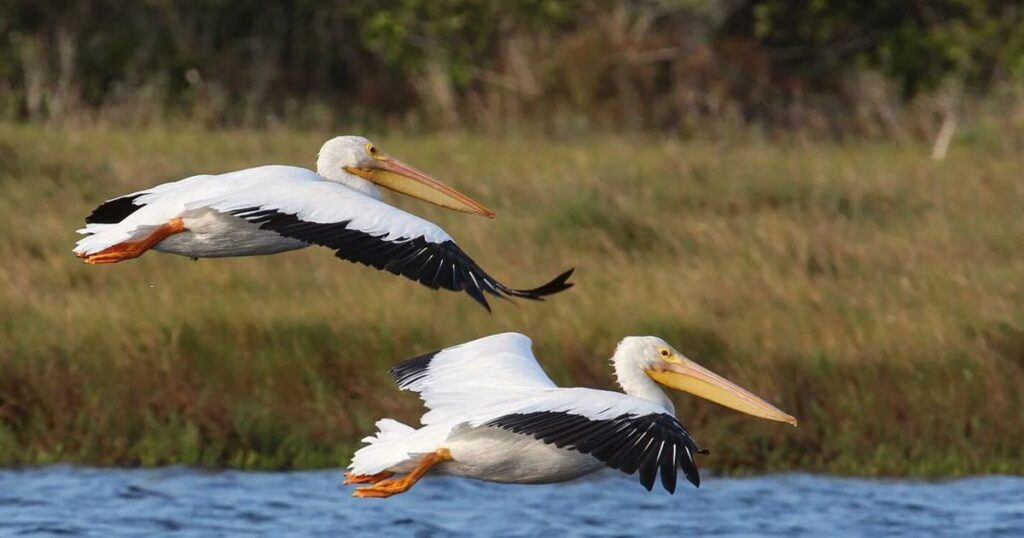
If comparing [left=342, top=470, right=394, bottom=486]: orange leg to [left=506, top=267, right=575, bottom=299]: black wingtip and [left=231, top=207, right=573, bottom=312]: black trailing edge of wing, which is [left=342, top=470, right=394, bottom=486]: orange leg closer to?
[left=231, top=207, right=573, bottom=312]: black trailing edge of wing

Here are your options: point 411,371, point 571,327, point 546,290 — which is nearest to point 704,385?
point 411,371

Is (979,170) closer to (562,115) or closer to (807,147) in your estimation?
(807,147)

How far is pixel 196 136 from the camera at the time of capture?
15.6 m

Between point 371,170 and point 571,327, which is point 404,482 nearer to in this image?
point 371,170

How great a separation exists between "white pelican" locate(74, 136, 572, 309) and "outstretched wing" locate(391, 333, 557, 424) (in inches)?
19.5

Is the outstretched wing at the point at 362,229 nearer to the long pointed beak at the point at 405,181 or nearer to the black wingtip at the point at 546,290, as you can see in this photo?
the black wingtip at the point at 546,290

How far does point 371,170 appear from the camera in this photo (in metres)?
6.77

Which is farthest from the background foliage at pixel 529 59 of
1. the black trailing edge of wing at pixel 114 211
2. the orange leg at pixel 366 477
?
the orange leg at pixel 366 477

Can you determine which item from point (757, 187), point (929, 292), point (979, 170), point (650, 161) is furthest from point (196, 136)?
point (929, 292)

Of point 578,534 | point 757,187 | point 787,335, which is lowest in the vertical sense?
point 578,534

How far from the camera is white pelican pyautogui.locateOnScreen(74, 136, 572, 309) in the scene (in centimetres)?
579

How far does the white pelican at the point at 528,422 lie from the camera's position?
18.0 ft

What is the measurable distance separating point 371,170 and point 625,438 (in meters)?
1.69

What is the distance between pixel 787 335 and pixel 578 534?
187 cm
